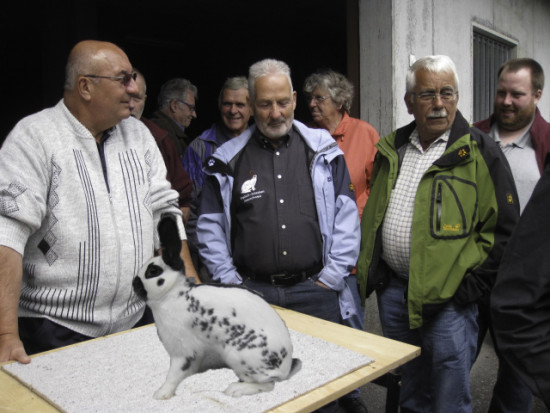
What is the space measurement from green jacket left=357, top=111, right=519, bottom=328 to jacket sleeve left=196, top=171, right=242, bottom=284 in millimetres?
866

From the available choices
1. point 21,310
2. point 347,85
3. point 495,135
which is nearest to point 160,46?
point 347,85

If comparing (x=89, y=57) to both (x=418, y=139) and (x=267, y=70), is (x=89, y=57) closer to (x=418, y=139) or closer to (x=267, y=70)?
(x=267, y=70)

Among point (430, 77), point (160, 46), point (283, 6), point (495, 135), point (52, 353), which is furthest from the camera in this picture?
point (160, 46)

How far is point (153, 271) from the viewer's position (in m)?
1.49

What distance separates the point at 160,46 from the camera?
36.1 ft

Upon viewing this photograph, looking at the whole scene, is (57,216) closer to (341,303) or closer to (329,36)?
(341,303)

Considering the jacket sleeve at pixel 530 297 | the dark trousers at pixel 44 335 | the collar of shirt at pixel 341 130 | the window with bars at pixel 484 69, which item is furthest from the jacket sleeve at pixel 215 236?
the window with bars at pixel 484 69

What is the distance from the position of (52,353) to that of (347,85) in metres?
2.85

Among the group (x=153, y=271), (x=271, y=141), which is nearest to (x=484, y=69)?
(x=271, y=141)

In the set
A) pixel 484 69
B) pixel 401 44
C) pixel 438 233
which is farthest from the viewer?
pixel 484 69

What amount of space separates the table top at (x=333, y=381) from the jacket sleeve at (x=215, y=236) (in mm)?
351

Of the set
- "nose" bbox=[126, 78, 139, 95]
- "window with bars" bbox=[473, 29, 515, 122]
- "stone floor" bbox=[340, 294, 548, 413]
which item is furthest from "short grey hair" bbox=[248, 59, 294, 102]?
"window with bars" bbox=[473, 29, 515, 122]

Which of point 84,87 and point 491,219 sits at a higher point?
point 84,87

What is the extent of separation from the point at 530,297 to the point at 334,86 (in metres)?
2.82
